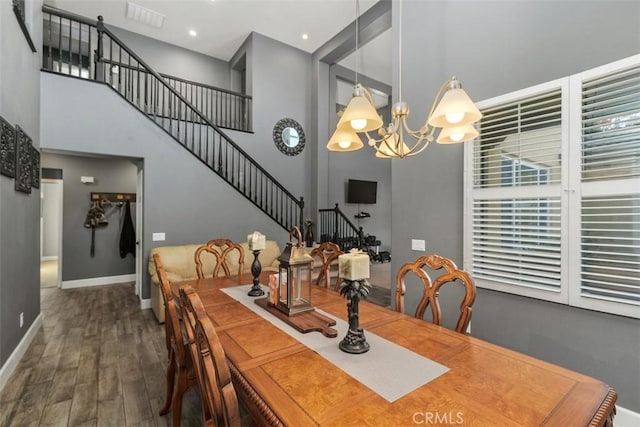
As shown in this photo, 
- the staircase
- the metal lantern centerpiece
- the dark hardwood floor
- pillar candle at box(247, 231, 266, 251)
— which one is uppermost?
the staircase

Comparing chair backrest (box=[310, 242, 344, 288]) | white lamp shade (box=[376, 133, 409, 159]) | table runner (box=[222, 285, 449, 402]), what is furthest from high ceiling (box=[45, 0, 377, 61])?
table runner (box=[222, 285, 449, 402])

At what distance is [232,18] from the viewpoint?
5484 millimetres

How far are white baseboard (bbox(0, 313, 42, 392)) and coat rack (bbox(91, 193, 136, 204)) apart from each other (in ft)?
9.42

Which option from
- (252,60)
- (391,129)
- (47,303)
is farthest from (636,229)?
(47,303)

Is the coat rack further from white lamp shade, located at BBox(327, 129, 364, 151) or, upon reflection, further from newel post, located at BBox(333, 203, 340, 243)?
white lamp shade, located at BBox(327, 129, 364, 151)

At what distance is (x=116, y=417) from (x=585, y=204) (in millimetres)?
3668

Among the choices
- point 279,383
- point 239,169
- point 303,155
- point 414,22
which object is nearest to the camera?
point 279,383

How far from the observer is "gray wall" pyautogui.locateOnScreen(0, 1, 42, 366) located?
7.89ft

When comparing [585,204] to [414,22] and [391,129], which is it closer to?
[391,129]

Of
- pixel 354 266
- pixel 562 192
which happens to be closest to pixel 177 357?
pixel 354 266

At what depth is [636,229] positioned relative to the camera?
1.88 metres

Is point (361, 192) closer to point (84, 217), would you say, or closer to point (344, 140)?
point (344, 140)

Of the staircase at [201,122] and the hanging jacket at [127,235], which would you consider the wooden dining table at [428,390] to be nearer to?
the staircase at [201,122]

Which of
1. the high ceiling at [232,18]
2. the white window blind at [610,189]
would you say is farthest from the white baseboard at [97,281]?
the white window blind at [610,189]
